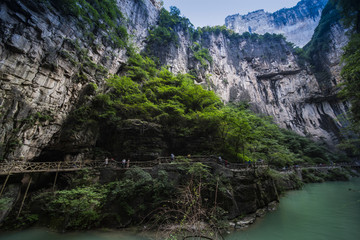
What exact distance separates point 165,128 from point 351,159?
116ft

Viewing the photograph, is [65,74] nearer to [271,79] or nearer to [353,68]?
[353,68]

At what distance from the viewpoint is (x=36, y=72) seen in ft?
33.5

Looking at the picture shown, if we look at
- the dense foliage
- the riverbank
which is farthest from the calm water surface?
the dense foliage

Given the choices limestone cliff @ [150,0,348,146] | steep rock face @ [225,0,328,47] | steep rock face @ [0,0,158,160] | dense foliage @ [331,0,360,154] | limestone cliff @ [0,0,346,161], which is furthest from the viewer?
steep rock face @ [225,0,328,47]

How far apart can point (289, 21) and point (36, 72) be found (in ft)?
219

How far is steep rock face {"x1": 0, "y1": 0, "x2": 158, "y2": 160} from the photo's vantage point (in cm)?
896

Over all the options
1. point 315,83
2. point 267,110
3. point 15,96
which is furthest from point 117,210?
point 315,83

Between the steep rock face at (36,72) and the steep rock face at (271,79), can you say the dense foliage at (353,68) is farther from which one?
the steep rock face at (36,72)

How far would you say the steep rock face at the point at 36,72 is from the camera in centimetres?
896

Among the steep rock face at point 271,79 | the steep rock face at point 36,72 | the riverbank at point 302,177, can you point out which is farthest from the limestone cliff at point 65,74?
the riverbank at point 302,177

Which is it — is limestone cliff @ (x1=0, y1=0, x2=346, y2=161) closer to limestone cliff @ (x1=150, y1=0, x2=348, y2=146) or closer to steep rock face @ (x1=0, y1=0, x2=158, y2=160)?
steep rock face @ (x1=0, y1=0, x2=158, y2=160)

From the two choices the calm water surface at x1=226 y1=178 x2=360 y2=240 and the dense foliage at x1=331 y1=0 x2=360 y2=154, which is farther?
the dense foliage at x1=331 y1=0 x2=360 y2=154

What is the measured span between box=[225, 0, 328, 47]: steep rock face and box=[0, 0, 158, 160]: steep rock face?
187 ft

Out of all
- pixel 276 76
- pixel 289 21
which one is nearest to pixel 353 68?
pixel 276 76
